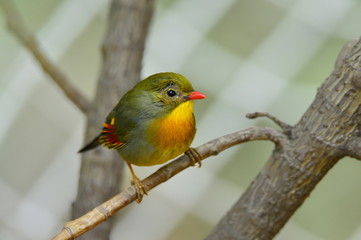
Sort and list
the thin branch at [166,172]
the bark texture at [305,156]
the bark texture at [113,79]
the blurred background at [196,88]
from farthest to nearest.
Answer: the blurred background at [196,88], the bark texture at [113,79], the bark texture at [305,156], the thin branch at [166,172]

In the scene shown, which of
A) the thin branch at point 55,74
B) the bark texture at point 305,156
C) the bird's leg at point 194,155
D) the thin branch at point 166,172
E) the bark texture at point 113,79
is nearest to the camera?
the thin branch at point 166,172

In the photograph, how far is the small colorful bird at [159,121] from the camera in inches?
78.8

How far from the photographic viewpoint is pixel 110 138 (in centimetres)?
219

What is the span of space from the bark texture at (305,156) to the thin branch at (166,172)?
9 centimetres

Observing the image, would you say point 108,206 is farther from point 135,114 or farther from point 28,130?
point 28,130

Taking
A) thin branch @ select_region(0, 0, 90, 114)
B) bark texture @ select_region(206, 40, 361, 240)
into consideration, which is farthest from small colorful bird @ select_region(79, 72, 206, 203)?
thin branch @ select_region(0, 0, 90, 114)

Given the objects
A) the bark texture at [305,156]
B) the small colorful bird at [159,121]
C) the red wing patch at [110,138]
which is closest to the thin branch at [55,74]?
the red wing patch at [110,138]

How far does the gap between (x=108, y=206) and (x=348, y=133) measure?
95 centimetres

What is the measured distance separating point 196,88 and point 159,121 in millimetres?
2131

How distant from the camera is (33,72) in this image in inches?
172

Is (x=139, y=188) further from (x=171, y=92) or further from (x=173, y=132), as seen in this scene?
(x=171, y=92)

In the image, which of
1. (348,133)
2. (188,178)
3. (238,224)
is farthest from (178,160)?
(188,178)

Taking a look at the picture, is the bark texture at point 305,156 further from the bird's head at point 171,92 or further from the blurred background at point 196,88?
the blurred background at point 196,88

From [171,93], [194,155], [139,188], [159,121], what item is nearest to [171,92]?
[171,93]
